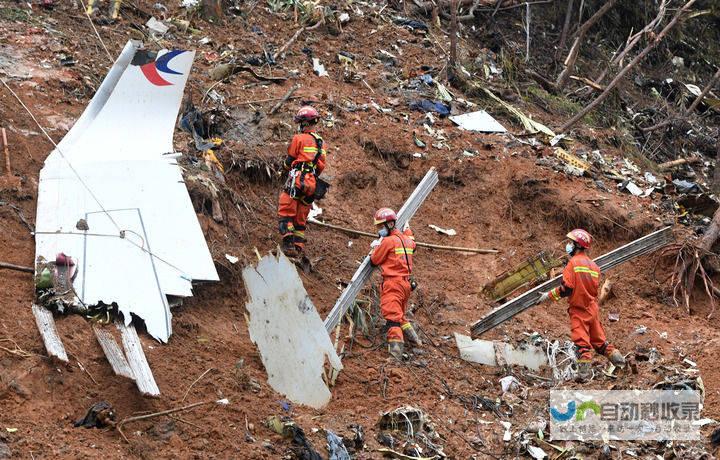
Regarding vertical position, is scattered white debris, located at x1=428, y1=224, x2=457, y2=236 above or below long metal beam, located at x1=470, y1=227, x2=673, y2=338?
below

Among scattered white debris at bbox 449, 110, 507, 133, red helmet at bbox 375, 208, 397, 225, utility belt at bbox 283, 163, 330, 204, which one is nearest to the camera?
red helmet at bbox 375, 208, 397, 225

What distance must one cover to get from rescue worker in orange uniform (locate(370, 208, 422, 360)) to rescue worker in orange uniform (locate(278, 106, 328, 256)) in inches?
38.2

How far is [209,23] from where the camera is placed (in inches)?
547

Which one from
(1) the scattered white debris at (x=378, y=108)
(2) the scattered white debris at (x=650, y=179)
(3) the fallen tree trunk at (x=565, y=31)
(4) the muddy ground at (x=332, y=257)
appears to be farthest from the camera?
(3) the fallen tree trunk at (x=565, y=31)

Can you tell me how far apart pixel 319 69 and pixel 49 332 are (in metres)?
7.34

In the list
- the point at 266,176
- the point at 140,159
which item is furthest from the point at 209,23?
the point at 140,159

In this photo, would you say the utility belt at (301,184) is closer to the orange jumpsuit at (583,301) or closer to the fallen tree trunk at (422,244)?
the fallen tree trunk at (422,244)

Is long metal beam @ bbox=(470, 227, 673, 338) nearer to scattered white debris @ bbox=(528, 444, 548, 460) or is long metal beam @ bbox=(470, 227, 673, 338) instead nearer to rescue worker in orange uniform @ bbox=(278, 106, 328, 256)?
scattered white debris @ bbox=(528, 444, 548, 460)

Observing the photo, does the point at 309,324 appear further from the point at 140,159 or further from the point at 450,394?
the point at 140,159

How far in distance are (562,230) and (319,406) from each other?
5646mm

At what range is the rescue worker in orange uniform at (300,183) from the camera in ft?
33.3

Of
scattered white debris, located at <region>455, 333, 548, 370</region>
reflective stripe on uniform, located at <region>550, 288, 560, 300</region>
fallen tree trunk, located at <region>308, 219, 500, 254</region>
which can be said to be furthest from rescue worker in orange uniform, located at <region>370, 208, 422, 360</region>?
fallen tree trunk, located at <region>308, 219, 500, 254</region>

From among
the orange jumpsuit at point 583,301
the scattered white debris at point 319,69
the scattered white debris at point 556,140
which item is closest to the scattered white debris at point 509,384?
the orange jumpsuit at point 583,301

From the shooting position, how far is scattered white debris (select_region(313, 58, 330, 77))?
13.7 m
